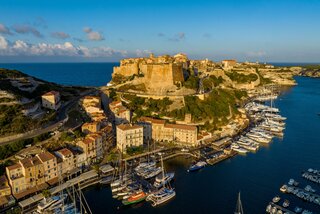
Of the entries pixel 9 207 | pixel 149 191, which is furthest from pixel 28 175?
pixel 149 191

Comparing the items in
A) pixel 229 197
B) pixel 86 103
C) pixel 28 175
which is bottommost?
pixel 229 197

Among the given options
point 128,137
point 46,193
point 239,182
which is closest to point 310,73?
point 239,182

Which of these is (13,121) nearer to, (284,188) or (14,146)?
(14,146)

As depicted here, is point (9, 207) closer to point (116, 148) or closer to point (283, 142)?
point (116, 148)

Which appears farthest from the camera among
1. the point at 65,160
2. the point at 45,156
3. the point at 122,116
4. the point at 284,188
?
the point at 122,116

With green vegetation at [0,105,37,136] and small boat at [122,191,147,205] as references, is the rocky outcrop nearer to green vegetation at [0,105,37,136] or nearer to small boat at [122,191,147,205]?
small boat at [122,191,147,205]

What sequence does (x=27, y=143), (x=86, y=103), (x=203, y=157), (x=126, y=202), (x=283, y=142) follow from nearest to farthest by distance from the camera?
(x=126, y=202) < (x=27, y=143) < (x=203, y=157) < (x=283, y=142) < (x=86, y=103)

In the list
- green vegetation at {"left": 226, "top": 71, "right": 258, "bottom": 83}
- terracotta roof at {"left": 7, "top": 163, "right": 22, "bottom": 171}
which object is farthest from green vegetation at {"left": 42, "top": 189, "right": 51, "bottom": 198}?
green vegetation at {"left": 226, "top": 71, "right": 258, "bottom": 83}
